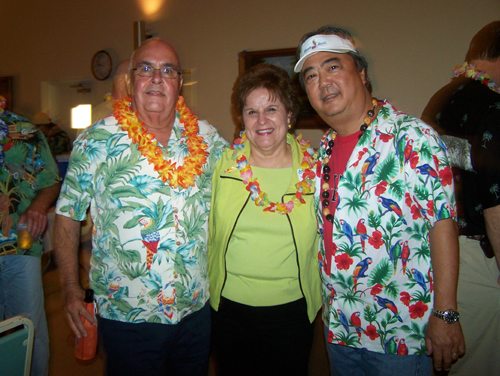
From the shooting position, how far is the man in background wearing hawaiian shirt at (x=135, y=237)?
4.82ft

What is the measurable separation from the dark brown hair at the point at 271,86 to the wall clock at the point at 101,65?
17.0 ft

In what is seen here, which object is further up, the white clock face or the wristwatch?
the white clock face

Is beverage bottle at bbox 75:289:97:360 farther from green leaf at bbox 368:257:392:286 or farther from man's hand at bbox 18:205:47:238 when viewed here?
green leaf at bbox 368:257:392:286

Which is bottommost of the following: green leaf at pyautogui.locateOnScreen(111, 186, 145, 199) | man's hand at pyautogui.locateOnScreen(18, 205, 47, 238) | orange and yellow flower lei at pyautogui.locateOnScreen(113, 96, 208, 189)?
man's hand at pyautogui.locateOnScreen(18, 205, 47, 238)

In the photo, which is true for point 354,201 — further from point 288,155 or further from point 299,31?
point 299,31

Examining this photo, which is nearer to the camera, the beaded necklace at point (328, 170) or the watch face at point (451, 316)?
the watch face at point (451, 316)

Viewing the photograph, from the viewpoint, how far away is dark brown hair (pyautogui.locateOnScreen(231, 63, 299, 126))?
1.77 m

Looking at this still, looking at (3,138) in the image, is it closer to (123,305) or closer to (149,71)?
(149,71)

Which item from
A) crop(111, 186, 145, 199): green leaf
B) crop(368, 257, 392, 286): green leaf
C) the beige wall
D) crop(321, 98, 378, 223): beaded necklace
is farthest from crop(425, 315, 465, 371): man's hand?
the beige wall

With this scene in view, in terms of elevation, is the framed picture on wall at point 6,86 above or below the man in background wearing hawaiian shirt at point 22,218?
above

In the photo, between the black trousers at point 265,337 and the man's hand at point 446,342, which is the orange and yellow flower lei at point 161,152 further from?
the man's hand at point 446,342

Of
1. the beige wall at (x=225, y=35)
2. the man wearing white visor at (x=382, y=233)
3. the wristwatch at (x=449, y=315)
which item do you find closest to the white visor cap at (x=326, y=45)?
the man wearing white visor at (x=382, y=233)

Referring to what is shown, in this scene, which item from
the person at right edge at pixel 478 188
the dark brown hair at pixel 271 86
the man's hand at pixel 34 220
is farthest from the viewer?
the man's hand at pixel 34 220

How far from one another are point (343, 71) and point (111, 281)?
137 cm
